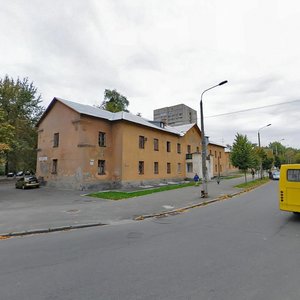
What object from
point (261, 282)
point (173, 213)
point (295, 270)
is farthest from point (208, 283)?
point (173, 213)

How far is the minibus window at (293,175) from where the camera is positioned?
986cm

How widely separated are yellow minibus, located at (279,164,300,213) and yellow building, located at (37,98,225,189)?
58.7 ft

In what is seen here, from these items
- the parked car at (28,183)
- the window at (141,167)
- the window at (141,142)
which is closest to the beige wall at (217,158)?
the window at (141,142)

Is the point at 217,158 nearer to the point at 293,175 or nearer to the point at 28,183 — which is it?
the point at 28,183

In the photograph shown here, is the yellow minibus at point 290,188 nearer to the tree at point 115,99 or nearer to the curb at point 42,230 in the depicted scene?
the curb at point 42,230

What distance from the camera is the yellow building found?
80.8 ft

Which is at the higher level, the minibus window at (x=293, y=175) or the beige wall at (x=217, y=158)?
the beige wall at (x=217, y=158)

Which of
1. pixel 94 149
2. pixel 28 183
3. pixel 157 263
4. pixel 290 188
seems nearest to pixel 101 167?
pixel 94 149

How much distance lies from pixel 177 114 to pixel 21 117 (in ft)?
91.6

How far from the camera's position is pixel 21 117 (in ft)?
129

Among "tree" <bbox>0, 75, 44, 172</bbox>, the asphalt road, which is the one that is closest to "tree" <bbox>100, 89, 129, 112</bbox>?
"tree" <bbox>0, 75, 44, 172</bbox>

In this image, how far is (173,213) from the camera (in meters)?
12.4

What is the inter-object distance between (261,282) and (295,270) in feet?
3.51

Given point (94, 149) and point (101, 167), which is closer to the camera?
point (94, 149)
